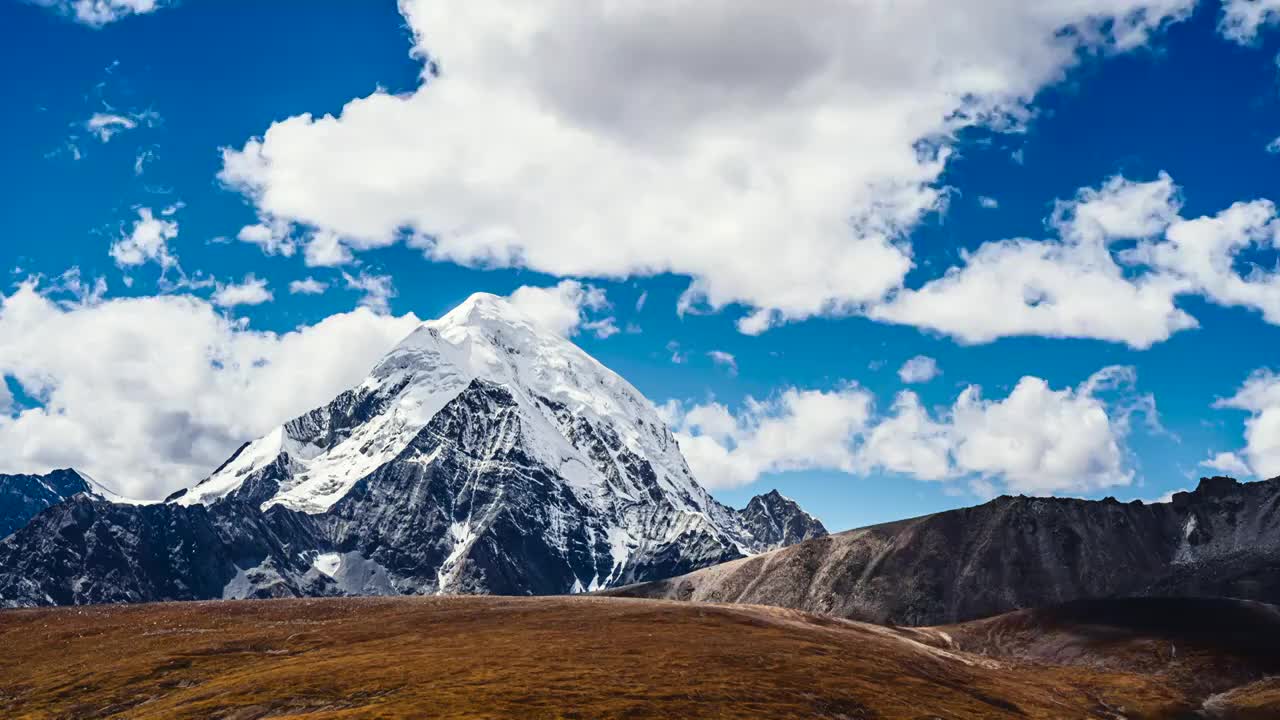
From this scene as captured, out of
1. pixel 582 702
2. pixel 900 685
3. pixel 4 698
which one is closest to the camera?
pixel 582 702

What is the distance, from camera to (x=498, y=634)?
19425 cm

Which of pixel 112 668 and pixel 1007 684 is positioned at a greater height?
pixel 112 668

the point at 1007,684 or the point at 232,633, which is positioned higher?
the point at 232,633

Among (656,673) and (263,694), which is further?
(656,673)

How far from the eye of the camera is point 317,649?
7106 inches

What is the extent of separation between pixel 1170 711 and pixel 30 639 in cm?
21330

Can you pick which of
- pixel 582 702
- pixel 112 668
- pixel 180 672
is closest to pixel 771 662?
pixel 582 702

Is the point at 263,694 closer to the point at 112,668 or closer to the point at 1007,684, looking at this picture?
the point at 112,668

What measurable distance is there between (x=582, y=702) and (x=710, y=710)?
1750 centimetres

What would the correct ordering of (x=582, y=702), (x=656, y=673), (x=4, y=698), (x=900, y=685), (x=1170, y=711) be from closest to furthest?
(x=582, y=702), (x=4, y=698), (x=656, y=673), (x=900, y=685), (x=1170, y=711)

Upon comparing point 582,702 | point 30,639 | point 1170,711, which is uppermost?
Answer: point 30,639

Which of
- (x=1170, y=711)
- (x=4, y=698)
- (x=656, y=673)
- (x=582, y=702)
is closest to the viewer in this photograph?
(x=582, y=702)

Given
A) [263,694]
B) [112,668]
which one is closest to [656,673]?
[263,694]

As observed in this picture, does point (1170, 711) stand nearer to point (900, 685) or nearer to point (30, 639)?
point (900, 685)
